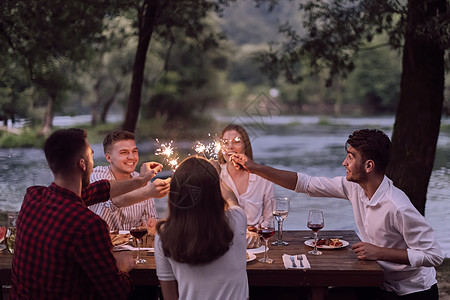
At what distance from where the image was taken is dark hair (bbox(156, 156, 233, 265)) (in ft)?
6.93

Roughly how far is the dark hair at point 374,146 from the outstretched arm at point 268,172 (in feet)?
2.02

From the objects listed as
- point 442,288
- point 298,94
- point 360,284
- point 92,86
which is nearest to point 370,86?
point 298,94

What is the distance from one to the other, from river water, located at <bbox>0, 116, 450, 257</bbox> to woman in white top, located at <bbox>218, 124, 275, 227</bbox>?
119mm

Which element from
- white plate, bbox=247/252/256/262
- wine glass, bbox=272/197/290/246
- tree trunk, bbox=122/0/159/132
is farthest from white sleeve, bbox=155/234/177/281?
tree trunk, bbox=122/0/159/132

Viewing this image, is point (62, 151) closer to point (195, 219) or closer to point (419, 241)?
point (195, 219)

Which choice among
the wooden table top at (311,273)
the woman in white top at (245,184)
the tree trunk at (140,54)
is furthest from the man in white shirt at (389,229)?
the tree trunk at (140,54)

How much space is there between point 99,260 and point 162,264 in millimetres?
271

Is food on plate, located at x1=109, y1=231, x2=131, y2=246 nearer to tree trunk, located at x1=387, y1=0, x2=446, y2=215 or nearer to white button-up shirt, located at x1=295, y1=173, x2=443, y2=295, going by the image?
white button-up shirt, located at x1=295, y1=173, x2=443, y2=295

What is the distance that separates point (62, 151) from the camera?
2.32 metres

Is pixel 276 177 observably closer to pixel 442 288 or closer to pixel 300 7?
pixel 442 288

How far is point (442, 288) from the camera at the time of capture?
16.5ft

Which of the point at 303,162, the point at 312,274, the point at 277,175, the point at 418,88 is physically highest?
the point at 418,88

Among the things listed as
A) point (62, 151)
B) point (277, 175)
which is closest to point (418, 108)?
point (277, 175)

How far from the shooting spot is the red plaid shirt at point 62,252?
2186 mm
